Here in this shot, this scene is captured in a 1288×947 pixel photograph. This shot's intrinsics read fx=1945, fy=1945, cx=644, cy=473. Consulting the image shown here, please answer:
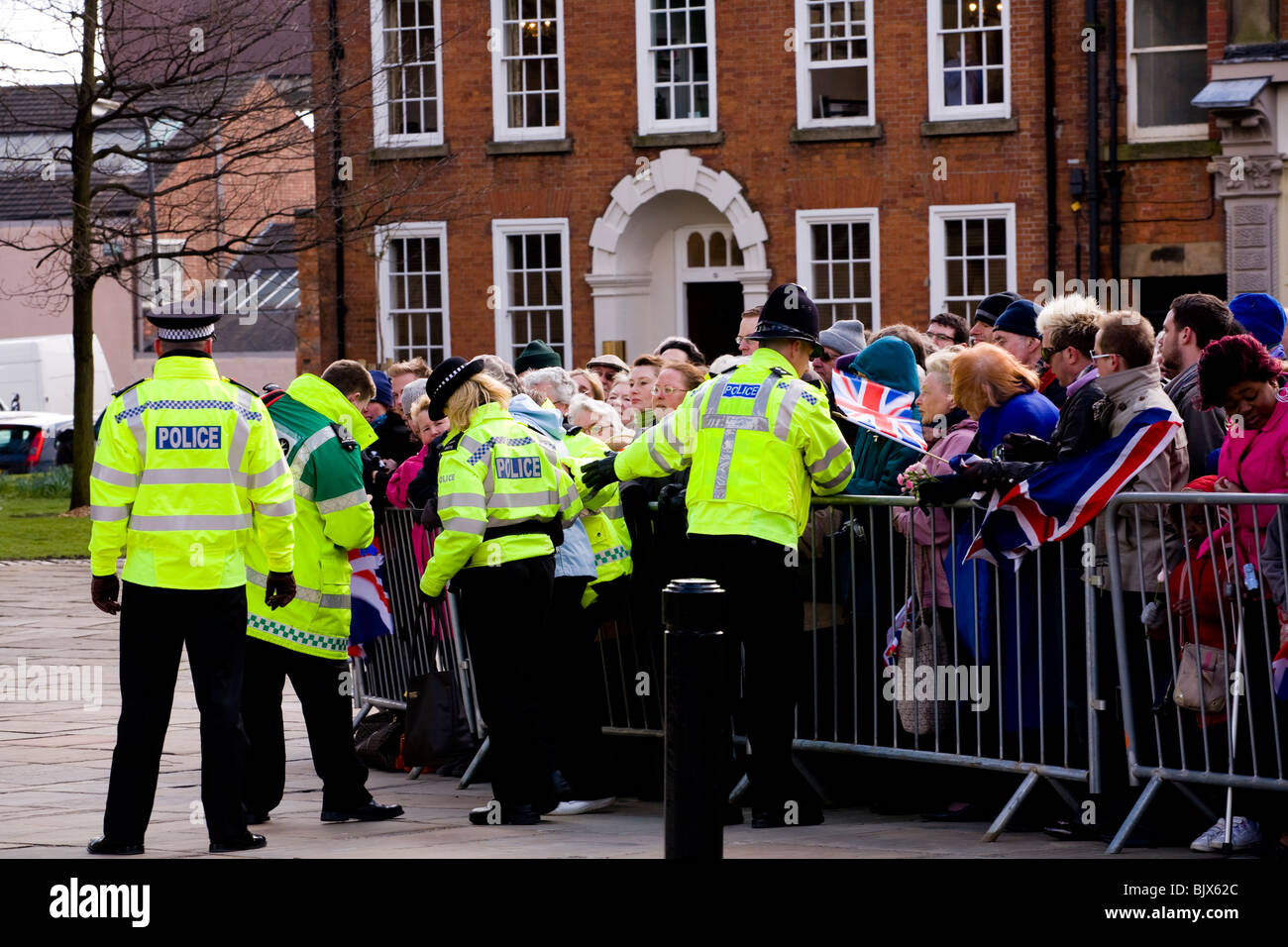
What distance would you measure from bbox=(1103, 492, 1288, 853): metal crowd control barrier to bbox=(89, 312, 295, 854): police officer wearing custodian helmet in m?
3.23

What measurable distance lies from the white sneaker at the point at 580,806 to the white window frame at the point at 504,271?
60.9 ft

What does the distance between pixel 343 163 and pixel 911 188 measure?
808 cm

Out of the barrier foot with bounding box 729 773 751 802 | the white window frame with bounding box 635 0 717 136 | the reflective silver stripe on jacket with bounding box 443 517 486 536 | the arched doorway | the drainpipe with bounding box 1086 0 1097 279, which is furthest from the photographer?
the white window frame with bounding box 635 0 717 136

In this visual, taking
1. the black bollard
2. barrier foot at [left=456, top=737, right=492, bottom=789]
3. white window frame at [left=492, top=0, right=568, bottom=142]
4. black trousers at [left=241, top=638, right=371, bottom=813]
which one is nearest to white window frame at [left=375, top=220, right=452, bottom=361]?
white window frame at [left=492, top=0, right=568, bottom=142]

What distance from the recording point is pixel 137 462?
721cm

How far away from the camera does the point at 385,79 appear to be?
90.2 feet

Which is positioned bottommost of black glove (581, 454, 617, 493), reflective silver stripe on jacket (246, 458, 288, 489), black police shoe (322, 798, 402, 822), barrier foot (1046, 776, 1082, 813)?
black police shoe (322, 798, 402, 822)

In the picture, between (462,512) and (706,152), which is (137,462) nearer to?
(462,512)

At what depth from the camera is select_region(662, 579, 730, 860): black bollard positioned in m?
5.52

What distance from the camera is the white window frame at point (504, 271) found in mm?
26812

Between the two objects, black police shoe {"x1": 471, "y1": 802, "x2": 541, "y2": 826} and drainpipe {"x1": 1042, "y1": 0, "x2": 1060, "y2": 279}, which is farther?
drainpipe {"x1": 1042, "y1": 0, "x2": 1060, "y2": 279}

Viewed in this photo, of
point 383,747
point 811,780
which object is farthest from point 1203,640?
point 383,747

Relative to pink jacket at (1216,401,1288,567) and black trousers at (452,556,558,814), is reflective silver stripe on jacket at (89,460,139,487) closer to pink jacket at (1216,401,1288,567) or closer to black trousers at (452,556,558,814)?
black trousers at (452,556,558,814)
